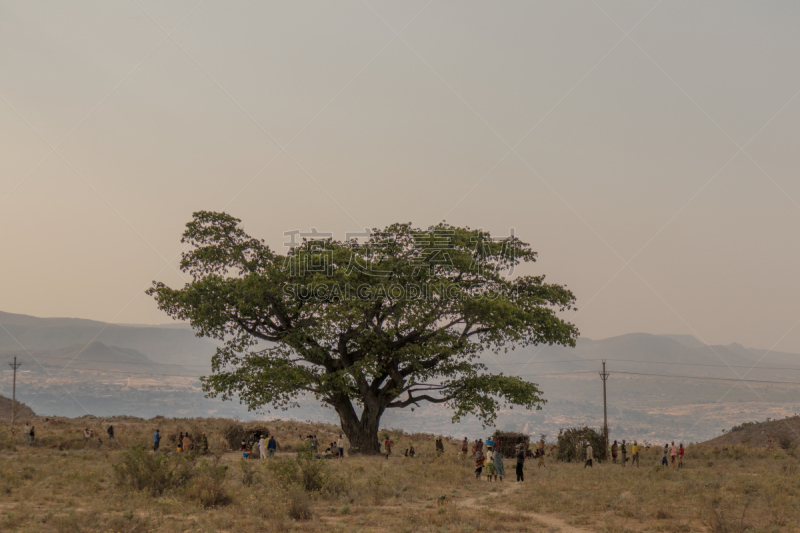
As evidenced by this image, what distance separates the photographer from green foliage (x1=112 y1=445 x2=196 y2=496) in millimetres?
17516

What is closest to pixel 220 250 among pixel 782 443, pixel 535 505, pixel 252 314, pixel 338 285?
pixel 252 314

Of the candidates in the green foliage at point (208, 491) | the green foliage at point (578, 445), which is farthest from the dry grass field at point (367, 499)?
the green foliage at point (578, 445)

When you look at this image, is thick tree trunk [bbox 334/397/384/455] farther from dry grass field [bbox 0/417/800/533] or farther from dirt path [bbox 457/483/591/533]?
dirt path [bbox 457/483/591/533]

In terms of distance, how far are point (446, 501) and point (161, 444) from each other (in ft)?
84.6

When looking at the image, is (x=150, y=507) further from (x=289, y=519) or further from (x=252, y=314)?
(x=252, y=314)

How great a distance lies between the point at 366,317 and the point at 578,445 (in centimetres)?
1530

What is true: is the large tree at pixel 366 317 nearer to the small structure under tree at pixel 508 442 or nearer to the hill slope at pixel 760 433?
the small structure under tree at pixel 508 442

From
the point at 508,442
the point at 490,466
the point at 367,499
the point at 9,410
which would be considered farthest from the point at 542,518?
the point at 9,410

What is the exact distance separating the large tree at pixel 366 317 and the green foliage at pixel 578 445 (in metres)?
6.32

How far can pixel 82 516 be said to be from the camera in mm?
13375

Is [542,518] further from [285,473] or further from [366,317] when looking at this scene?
[366,317]

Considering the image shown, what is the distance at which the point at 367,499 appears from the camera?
1708 cm

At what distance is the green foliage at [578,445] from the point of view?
1348 inches

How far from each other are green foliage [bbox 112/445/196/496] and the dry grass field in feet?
0.12
